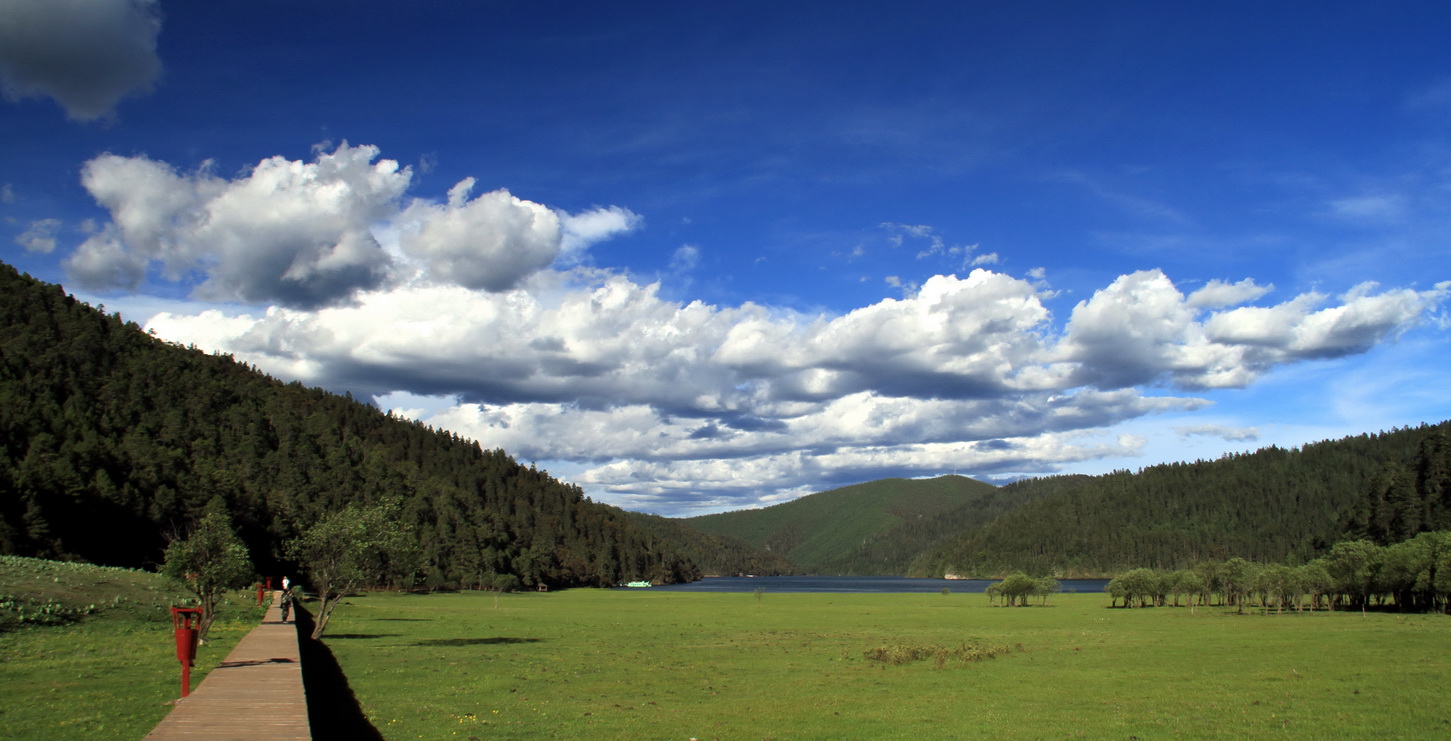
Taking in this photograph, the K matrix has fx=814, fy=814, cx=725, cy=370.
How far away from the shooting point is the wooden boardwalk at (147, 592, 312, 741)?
15.9 meters

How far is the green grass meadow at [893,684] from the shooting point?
23938mm

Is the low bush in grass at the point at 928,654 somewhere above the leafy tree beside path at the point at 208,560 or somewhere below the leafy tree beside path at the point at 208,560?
below

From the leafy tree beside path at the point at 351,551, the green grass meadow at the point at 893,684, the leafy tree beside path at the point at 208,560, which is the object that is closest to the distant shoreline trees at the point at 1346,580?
the green grass meadow at the point at 893,684

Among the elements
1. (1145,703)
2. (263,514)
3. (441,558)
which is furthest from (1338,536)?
(263,514)

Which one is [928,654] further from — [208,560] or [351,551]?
[208,560]

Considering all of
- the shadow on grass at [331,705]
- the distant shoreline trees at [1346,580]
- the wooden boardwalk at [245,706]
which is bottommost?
the distant shoreline trees at [1346,580]

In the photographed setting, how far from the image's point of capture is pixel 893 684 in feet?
114

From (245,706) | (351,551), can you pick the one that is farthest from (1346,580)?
(245,706)

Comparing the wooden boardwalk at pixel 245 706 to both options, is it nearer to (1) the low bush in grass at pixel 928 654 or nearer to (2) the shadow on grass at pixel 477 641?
(2) the shadow on grass at pixel 477 641

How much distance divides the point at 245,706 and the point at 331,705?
27.7 ft

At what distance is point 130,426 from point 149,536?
7429 centimetres

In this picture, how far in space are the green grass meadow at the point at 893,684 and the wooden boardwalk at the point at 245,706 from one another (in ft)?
9.79

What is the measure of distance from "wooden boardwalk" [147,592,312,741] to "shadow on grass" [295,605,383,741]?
92 centimetres

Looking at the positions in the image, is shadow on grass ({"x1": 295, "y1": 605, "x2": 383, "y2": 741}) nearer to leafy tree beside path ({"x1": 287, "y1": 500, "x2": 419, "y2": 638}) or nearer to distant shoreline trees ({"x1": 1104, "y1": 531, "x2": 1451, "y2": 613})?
leafy tree beside path ({"x1": 287, "y1": 500, "x2": 419, "y2": 638})
